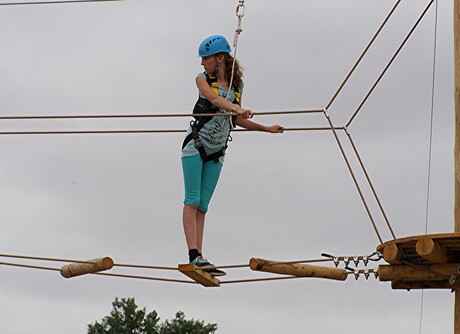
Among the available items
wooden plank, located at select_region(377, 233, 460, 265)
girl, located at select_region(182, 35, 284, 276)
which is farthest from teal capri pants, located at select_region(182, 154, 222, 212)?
wooden plank, located at select_region(377, 233, 460, 265)

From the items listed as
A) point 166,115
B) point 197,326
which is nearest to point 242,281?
point 166,115

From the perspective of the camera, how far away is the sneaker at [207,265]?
11.3 meters

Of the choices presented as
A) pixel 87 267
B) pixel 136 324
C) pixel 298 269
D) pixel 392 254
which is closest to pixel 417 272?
pixel 392 254

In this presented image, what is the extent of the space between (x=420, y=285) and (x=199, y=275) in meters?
1.50

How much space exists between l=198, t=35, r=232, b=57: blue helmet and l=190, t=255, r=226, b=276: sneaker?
143cm

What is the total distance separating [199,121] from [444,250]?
2115mm

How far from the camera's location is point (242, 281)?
1123cm

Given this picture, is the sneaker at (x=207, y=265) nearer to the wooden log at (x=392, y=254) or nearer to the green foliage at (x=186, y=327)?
the wooden log at (x=392, y=254)

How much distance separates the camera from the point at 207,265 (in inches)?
444

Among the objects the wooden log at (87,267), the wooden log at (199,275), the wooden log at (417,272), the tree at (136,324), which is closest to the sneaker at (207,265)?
the wooden log at (199,275)

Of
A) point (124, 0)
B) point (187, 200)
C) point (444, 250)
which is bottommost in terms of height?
point (444, 250)

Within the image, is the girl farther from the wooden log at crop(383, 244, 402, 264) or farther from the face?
the wooden log at crop(383, 244, 402, 264)

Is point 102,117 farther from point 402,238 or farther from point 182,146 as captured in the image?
point 402,238

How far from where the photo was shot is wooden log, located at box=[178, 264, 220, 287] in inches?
435
